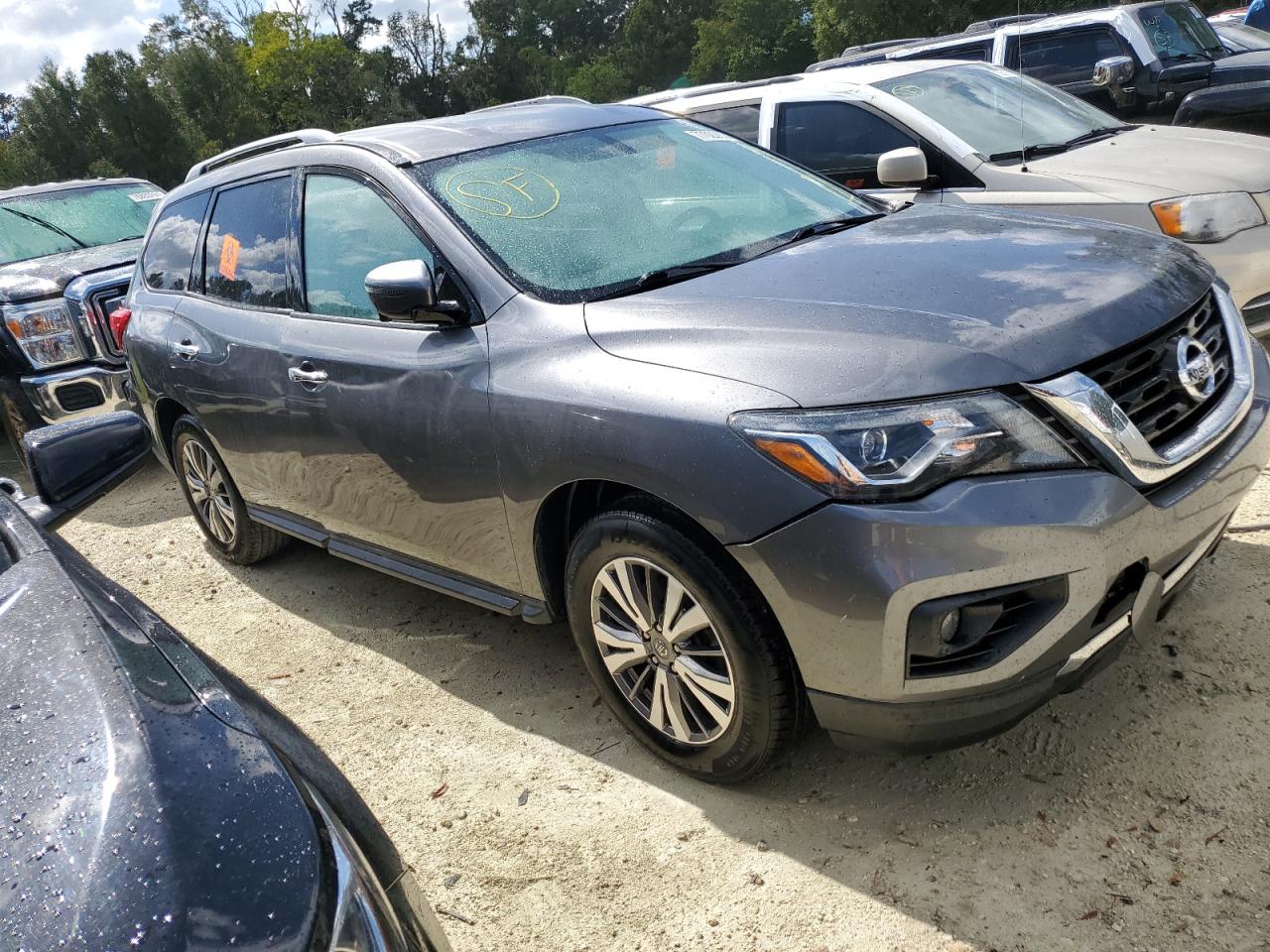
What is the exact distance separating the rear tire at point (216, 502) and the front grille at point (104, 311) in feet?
6.47

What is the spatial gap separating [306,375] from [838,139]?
3602mm

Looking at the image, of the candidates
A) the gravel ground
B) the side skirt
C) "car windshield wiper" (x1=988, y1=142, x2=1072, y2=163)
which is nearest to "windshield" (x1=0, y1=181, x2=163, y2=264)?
the side skirt

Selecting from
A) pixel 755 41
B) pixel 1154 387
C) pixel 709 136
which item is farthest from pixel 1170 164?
pixel 755 41

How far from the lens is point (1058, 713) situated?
9.72 ft

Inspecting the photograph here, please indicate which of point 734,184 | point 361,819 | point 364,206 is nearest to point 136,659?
point 361,819

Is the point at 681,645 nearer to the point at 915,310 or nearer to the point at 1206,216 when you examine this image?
the point at 915,310

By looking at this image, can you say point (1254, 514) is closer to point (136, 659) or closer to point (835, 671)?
point (835, 671)

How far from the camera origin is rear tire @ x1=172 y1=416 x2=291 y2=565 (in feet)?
15.6

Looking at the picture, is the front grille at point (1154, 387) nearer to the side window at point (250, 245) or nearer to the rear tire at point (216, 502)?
the side window at point (250, 245)

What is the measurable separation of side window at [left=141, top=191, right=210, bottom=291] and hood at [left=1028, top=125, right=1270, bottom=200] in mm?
3954

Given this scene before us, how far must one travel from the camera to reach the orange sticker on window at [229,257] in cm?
430

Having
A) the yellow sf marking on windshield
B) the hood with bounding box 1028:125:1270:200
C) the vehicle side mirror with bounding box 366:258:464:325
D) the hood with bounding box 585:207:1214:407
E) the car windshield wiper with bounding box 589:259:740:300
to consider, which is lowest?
the hood with bounding box 1028:125:1270:200

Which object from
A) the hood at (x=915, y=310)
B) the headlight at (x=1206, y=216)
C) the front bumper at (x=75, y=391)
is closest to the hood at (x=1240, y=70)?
the headlight at (x=1206, y=216)

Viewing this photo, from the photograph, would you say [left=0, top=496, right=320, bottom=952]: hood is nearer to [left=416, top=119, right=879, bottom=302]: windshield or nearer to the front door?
[left=416, top=119, right=879, bottom=302]: windshield
